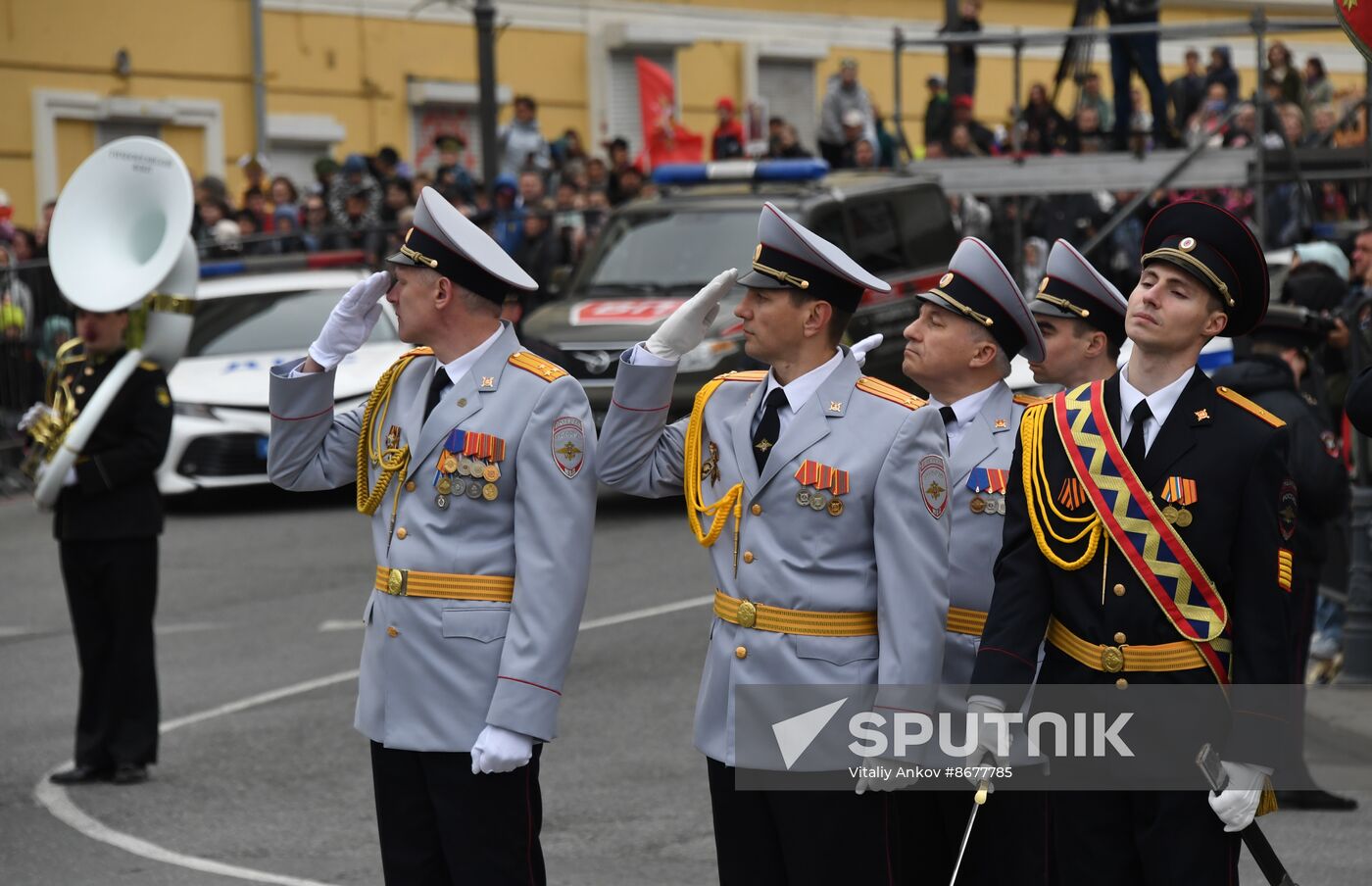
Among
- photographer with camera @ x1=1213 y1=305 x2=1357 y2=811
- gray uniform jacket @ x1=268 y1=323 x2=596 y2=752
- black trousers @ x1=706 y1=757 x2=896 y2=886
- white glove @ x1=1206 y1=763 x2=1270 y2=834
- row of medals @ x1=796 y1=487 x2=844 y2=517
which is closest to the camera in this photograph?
white glove @ x1=1206 y1=763 x2=1270 y2=834

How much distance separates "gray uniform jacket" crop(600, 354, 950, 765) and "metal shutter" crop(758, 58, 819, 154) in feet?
89.6

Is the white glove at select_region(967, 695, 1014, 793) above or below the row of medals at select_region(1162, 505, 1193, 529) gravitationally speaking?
below

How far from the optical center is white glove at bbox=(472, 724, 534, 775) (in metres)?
4.79

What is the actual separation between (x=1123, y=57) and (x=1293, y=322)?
10591 mm

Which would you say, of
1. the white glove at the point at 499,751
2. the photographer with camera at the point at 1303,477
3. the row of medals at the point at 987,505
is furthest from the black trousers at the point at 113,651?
the photographer with camera at the point at 1303,477

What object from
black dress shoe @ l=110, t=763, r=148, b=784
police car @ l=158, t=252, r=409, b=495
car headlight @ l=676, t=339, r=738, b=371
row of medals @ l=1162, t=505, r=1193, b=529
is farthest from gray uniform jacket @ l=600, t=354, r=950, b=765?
police car @ l=158, t=252, r=409, b=495

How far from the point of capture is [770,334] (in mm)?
4938

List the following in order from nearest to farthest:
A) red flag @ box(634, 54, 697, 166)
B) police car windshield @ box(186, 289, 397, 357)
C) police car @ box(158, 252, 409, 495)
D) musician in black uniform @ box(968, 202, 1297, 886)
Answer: musician in black uniform @ box(968, 202, 1297, 886)
police car @ box(158, 252, 409, 495)
police car windshield @ box(186, 289, 397, 357)
red flag @ box(634, 54, 697, 166)

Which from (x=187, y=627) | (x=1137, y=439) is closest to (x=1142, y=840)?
(x=1137, y=439)

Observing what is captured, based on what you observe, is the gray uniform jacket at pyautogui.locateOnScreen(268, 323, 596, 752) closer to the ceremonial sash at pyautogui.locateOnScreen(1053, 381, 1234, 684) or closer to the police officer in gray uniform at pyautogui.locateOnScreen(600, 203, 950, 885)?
the police officer in gray uniform at pyautogui.locateOnScreen(600, 203, 950, 885)

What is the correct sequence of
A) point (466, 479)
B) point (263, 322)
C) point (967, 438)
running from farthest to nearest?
point (263, 322) → point (967, 438) → point (466, 479)

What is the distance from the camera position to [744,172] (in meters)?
16.5

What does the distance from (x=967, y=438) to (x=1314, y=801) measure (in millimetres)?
3296

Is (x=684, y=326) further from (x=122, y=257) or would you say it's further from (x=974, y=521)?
(x=122, y=257)
